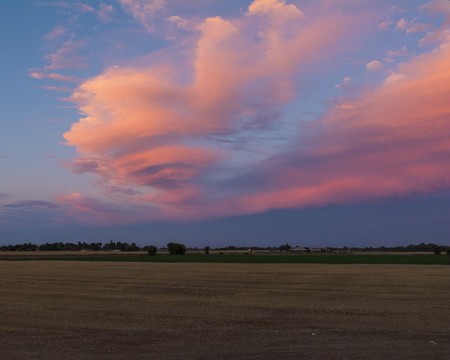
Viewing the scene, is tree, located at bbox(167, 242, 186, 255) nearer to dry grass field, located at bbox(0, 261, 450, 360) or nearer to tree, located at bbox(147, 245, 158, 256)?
tree, located at bbox(147, 245, 158, 256)

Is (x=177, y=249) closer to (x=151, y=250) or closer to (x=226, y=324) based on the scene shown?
(x=151, y=250)

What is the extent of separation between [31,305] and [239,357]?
1684 centimetres

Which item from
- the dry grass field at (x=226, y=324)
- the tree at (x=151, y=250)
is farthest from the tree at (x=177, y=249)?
the dry grass field at (x=226, y=324)

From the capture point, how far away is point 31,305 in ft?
91.4

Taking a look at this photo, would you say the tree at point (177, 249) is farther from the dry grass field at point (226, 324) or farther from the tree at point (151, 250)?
the dry grass field at point (226, 324)

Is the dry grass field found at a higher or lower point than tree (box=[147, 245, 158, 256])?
lower

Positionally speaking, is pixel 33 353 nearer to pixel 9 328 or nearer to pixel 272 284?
pixel 9 328

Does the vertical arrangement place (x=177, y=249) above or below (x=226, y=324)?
above

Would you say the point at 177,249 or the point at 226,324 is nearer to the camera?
the point at 226,324

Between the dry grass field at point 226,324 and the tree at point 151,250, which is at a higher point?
the tree at point 151,250

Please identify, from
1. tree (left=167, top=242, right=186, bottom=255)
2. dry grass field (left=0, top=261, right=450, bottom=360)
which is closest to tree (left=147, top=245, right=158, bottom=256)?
tree (left=167, top=242, right=186, bottom=255)

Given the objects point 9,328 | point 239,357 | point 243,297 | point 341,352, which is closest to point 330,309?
point 243,297

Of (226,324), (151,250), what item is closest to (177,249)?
(151,250)

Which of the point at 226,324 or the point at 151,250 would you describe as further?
the point at 151,250
